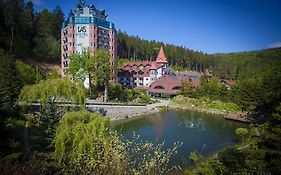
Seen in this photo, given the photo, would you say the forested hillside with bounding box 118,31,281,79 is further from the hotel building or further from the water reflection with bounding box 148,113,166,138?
the water reflection with bounding box 148,113,166,138

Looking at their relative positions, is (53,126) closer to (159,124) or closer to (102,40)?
(159,124)

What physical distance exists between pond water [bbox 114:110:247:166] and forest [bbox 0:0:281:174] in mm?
2024

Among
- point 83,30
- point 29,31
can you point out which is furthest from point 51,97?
point 29,31

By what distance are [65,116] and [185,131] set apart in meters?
12.4

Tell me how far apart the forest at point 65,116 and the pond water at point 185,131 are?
6.64 feet

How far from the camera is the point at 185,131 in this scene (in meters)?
19.8

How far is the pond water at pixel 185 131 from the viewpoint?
15455 mm

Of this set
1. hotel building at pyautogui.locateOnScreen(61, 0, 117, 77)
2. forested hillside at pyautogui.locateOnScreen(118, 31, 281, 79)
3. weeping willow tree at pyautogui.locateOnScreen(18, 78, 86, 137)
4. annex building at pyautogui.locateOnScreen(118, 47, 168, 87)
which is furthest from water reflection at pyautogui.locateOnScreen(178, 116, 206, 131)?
forested hillside at pyautogui.locateOnScreen(118, 31, 281, 79)

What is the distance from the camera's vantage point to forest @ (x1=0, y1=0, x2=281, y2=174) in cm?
671

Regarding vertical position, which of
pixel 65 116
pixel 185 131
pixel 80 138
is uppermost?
pixel 65 116

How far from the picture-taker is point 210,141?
17.2m

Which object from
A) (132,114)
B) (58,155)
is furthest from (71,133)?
(132,114)

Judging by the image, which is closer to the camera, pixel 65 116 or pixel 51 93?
pixel 65 116

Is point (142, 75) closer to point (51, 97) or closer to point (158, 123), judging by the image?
point (158, 123)
